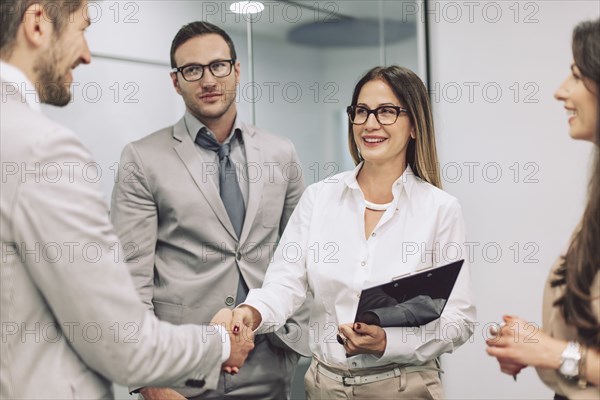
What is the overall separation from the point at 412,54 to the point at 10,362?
106 inches

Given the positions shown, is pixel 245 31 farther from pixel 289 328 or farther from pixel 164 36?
pixel 289 328

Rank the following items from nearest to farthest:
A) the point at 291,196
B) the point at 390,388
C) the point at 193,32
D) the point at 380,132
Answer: the point at 390,388 → the point at 380,132 → the point at 193,32 → the point at 291,196

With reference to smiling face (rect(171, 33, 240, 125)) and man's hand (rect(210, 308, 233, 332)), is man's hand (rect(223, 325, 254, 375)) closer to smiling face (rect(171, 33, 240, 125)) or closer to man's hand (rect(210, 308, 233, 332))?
man's hand (rect(210, 308, 233, 332))

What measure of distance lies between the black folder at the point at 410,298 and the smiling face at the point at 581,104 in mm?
456

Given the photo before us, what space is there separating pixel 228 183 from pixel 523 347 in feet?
3.89

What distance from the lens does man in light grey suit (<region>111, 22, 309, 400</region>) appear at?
218 centimetres

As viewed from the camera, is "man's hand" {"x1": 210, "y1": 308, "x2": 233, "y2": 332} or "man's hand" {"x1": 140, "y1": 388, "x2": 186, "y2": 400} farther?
"man's hand" {"x1": 140, "y1": 388, "x2": 186, "y2": 400}

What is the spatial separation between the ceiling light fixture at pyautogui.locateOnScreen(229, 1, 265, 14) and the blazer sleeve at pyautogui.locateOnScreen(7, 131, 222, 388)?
180 cm

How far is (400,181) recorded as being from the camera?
2.06 meters

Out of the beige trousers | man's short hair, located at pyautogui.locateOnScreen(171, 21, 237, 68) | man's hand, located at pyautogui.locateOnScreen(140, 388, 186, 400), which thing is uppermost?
man's short hair, located at pyautogui.locateOnScreen(171, 21, 237, 68)

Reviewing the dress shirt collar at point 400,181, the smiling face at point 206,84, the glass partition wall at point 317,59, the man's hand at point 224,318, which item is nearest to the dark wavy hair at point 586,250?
the dress shirt collar at point 400,181

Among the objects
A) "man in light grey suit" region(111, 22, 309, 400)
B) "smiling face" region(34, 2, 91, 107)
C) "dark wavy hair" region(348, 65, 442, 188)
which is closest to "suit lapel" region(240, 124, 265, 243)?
"man in light grey suit" region(111, 22, 309, 400)

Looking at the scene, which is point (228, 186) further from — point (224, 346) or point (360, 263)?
point (224, 346)

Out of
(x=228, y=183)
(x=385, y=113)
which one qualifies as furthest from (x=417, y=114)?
(x=228, y=183)
